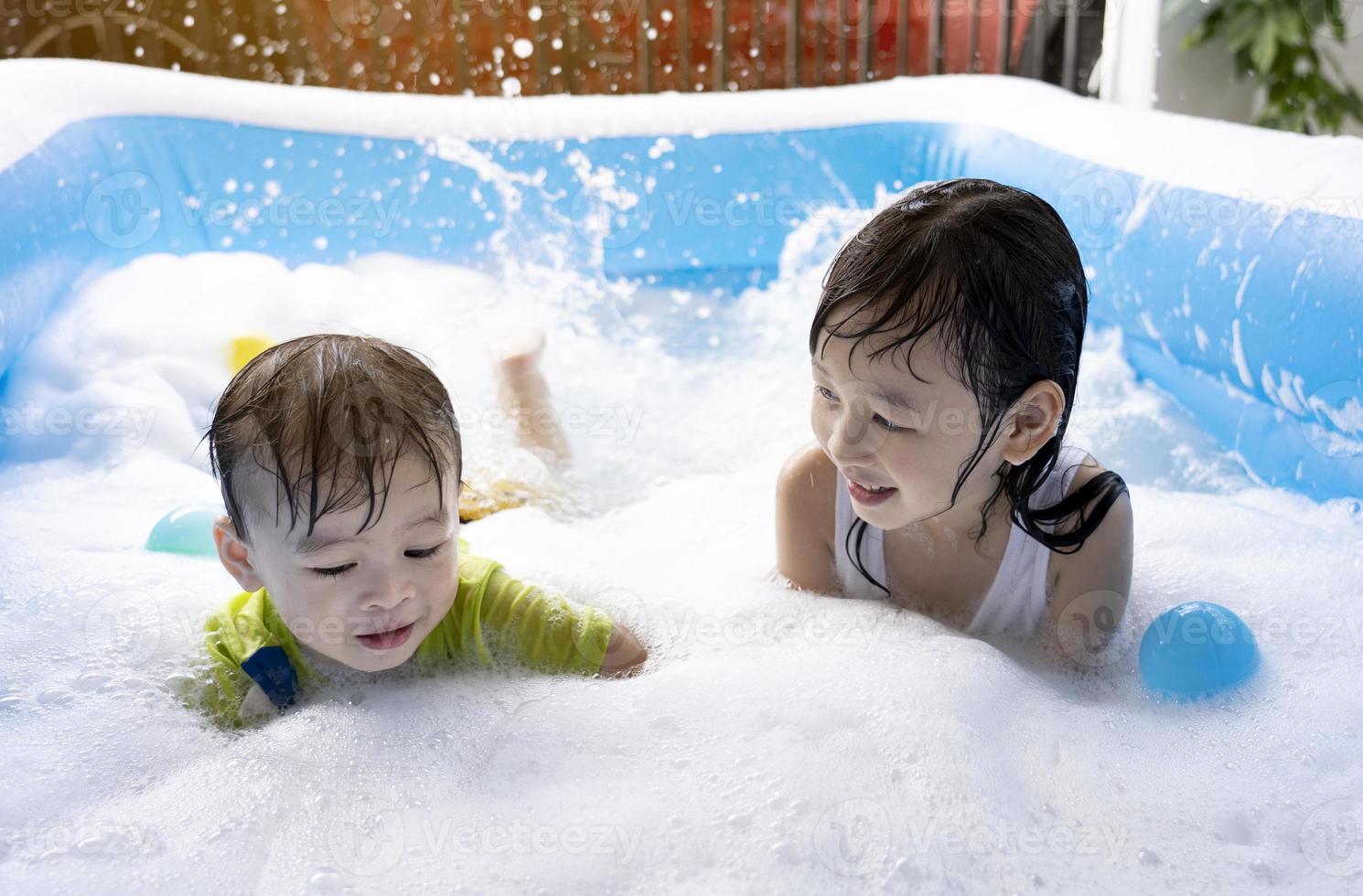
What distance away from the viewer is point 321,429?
123 cm

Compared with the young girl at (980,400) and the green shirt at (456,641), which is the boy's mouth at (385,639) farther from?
the young girl at (980,400)

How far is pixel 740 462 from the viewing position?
8.23 feet

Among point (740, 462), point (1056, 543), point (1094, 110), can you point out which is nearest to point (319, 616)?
point (1056, 543)

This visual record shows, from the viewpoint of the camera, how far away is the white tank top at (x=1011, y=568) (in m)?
1.54

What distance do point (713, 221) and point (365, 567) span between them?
8.38 feet

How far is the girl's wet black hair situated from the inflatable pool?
1.35 ft

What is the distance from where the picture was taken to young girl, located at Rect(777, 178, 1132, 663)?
1.28m

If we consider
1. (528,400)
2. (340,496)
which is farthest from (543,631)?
(528,400)

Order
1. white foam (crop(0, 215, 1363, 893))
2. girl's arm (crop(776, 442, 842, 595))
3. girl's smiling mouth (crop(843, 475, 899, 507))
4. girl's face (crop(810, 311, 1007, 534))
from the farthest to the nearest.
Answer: girl's arm (crop(776, 442, 842, 595)) < girl's smiling mouth (crop(843, 475, 899, 507)) < girl's face (crop(810, 311, 1007, 534)) < white foam (crop(0, 215, 1363, 893))

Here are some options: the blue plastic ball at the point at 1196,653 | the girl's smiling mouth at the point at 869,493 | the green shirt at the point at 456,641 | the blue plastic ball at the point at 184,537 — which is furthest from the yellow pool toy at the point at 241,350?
the blue plastic ball at the point at 1196,653

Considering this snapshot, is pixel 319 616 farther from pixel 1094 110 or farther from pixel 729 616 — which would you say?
pixel 1094 110

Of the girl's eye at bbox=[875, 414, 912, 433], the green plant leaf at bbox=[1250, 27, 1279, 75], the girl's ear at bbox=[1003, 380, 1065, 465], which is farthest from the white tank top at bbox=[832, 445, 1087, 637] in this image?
the green plant leaf at bbox=[1250, 27, 1279, 75]

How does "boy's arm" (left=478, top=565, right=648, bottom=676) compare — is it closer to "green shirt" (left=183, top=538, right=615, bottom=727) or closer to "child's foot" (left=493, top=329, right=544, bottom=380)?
"green shirt" (left=183, top=538, right=615, bottom=727)

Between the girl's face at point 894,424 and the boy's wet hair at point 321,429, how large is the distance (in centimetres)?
45
